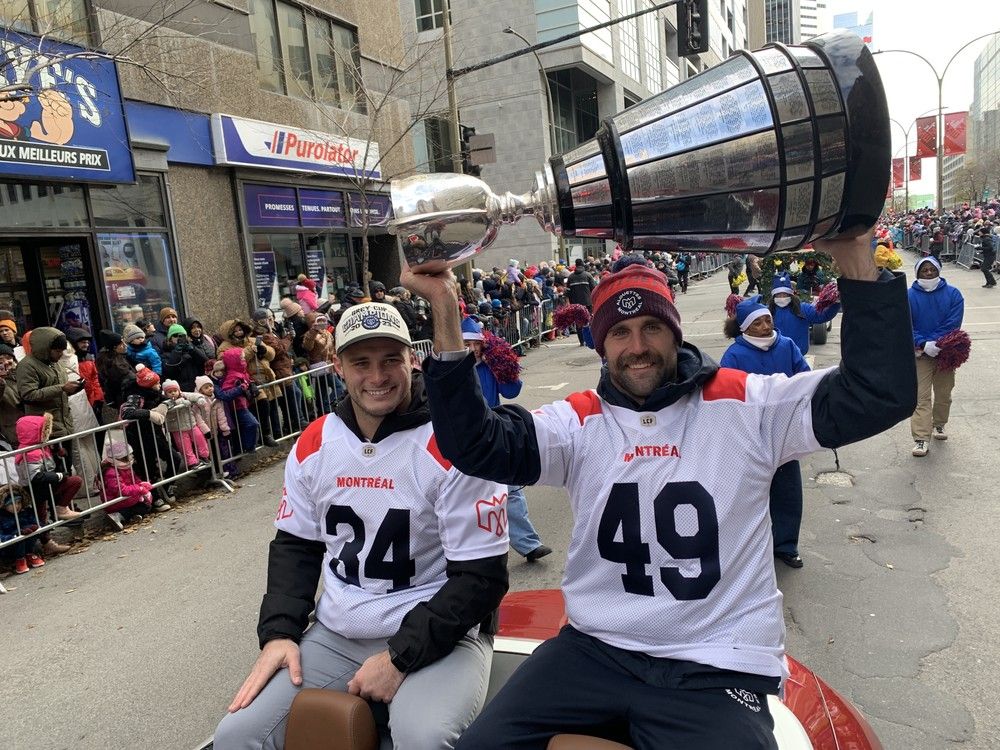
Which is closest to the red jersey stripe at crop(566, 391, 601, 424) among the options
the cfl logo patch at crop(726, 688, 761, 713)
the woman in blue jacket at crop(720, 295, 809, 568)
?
the cfl logo patch at crop(726, 688, 761, 713)

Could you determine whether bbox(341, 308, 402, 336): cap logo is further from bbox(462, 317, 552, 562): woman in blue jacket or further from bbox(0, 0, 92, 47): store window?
bbox(0, 0, 92, 47): store window

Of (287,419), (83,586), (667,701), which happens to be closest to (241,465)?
(287,419)

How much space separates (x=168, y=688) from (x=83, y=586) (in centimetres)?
207

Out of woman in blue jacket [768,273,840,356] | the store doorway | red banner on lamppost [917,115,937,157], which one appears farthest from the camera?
red banner on lamppost [917,115,937,157]

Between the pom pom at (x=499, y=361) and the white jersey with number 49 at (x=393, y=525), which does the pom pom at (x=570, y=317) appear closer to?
the pom pom at (x=499, y=361)

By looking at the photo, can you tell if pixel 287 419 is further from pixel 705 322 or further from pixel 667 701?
pixel 705 322

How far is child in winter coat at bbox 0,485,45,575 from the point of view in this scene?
596 centimetres

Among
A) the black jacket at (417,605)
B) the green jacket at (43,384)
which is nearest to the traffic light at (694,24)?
the green jacket at (43,384)

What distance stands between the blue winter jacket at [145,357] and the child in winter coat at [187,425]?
0.58m

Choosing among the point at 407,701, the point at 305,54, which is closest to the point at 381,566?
the point at 407,701

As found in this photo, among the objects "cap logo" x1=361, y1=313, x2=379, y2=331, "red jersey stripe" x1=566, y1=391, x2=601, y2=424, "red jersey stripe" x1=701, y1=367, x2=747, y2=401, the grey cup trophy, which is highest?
the grey cup trophy

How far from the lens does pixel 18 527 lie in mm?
5992

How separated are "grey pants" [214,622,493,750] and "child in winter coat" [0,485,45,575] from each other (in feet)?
15.7

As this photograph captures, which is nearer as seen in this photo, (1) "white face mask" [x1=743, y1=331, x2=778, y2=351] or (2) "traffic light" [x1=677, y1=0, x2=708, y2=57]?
(1) "white face mask" [x1=743, y1=331, x2=778, y2=351]
